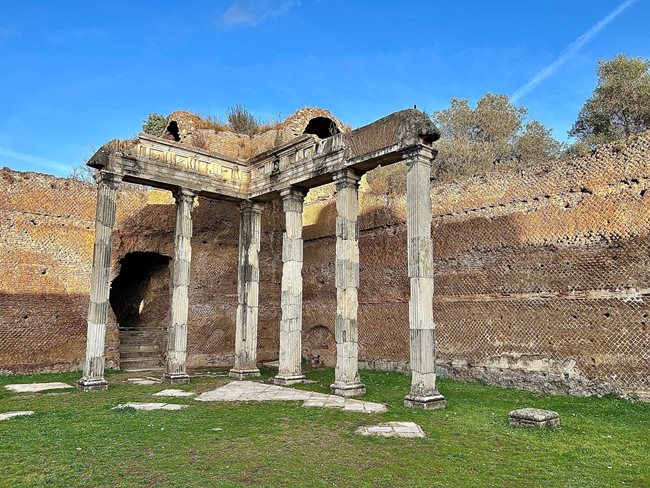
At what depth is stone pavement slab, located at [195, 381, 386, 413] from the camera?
8523 mm

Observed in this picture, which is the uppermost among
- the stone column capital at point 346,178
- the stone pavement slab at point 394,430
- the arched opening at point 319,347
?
the stone column capital at point 346,178

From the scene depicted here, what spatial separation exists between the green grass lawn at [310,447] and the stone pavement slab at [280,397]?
0.41 m

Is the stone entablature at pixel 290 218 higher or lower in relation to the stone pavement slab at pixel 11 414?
higher

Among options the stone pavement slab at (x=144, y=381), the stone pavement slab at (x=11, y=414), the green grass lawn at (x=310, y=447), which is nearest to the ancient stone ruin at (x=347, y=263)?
the stone pavement slab at (x=144, y=381)

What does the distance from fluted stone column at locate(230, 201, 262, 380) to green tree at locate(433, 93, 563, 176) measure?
16284 mm

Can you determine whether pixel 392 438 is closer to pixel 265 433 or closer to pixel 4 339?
pixel 265 433

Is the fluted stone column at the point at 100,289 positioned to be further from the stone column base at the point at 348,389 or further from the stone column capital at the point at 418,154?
the stone column capital at the point at 418,154

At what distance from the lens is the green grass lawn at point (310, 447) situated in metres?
4.79

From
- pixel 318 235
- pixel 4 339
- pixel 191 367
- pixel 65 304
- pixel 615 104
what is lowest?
pixel 191 367

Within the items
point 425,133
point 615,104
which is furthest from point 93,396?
point 615,104

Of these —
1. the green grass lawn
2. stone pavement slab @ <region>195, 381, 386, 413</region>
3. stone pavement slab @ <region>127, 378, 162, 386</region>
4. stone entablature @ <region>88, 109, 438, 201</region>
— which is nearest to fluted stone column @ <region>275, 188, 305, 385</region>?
stone pavement slab @ <region>195, 381, 386, 413</region>

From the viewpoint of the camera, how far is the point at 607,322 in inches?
369

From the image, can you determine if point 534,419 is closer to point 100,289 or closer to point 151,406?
point 151,406

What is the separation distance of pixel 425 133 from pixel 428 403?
448 cm
